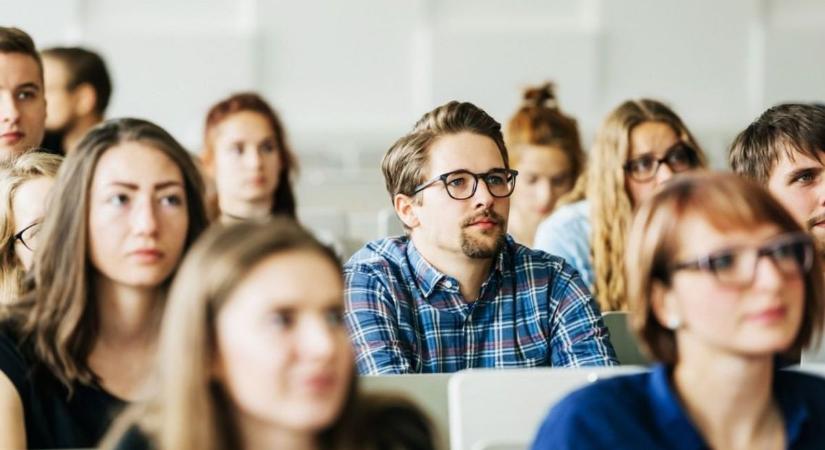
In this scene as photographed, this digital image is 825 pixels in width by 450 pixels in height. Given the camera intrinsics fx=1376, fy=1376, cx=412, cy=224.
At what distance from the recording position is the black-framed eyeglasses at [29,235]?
275 centimetres

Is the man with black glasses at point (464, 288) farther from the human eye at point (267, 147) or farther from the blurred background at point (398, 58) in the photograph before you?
the blurred background at point (398, 58)

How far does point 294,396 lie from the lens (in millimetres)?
1608

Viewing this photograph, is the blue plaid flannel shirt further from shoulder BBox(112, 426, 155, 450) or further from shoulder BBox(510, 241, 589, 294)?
shoulder BBox(112, 426, 155, 450)

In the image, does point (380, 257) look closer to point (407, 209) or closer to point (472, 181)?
point (407, 209)

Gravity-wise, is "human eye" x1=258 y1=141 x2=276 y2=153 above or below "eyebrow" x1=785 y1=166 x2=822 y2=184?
below

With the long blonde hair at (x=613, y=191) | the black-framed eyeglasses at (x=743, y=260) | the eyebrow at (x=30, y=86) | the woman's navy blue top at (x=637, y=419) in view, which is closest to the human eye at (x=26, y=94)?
the eyebrow at (x=30, y=86)

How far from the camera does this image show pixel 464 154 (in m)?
3.23

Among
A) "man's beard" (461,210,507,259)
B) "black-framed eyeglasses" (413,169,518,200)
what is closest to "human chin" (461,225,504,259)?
"man's beard" (461,210,507,259)

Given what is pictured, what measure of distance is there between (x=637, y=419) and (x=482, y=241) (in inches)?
50.2

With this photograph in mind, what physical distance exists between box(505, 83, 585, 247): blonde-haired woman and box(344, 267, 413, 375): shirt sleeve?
1918 millimetres

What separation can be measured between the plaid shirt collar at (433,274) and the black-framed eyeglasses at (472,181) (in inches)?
4.7

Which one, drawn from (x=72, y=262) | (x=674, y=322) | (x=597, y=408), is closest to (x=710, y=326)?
(x=674, y=322)

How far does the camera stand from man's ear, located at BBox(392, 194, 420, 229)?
10.8ft

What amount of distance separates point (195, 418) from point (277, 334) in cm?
14
